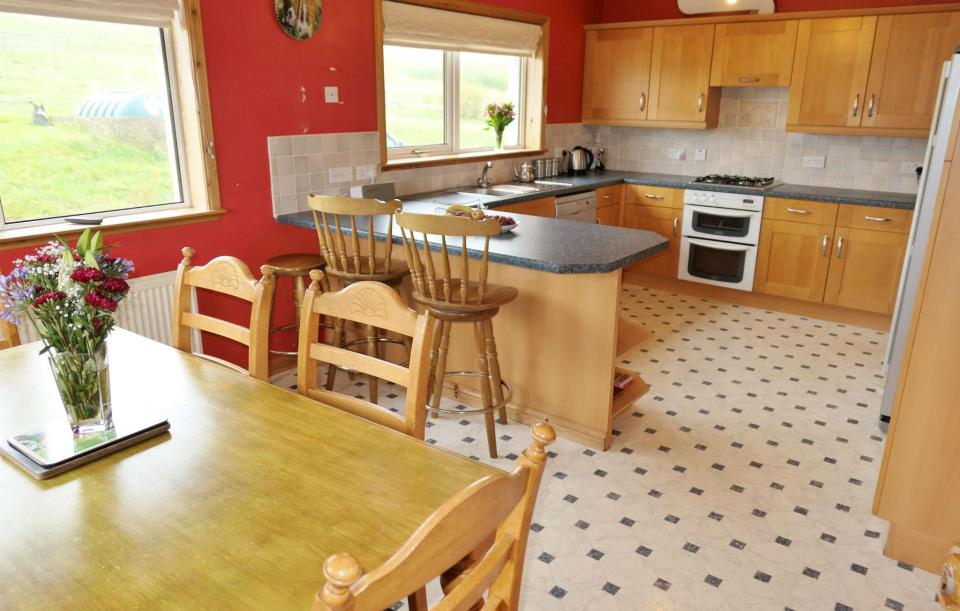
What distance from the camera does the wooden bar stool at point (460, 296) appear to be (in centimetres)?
260

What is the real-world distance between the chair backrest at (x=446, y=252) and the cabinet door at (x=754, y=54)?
10.4 ft

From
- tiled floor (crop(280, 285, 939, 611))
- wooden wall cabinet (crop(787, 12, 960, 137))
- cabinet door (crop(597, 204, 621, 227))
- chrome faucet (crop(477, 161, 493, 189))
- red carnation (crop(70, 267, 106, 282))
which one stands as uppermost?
wooden wall cabinet (crop(787, 12, 960, 137))

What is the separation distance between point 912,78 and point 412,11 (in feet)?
10.5

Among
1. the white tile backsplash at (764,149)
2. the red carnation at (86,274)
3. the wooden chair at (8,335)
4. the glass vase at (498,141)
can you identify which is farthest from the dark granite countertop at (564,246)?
the white tile backsplash at (764,149)

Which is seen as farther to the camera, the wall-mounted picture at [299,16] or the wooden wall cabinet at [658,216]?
the wooden wall cabinet at [658,216]

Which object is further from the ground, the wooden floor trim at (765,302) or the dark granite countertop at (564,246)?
the dark granite countertop at (564,246)

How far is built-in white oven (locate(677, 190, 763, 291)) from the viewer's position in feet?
15.9

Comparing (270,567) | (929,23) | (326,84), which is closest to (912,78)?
(929,23)

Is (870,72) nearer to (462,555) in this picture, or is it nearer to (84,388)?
(462,555)

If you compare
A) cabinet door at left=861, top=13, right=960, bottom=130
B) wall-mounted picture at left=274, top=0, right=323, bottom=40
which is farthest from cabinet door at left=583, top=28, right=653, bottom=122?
wall-mounted picture at left=274, top=0, right=323, bottom=40

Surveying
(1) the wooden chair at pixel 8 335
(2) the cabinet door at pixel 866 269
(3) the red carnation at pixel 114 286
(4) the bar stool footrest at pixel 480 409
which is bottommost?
(4) the bar stool footrest at pixel 480 409

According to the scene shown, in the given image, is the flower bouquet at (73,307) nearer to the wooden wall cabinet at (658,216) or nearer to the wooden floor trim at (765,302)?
the wooden wall cabinet at (658,216)

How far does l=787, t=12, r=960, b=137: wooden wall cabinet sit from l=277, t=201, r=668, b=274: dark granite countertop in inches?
97.8

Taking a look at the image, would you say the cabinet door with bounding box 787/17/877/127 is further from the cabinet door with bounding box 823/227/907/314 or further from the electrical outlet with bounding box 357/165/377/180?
the electrical outlet with bounding box 357/165/377/180
